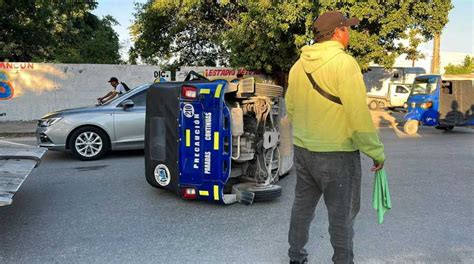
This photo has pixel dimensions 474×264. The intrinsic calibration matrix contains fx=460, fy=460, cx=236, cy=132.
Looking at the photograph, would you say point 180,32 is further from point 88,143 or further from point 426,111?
point 88,143

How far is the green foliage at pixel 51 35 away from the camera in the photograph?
1852 centimetres

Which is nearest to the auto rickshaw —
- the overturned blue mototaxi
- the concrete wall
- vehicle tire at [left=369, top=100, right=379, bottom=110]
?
the overturned blue mototaxi

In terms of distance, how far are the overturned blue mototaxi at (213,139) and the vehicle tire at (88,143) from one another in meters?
3.31

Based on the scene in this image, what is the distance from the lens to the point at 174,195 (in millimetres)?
5992

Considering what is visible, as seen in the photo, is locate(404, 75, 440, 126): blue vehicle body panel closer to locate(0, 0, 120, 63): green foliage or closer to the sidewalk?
the sidewalk

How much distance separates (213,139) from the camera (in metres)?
5.15

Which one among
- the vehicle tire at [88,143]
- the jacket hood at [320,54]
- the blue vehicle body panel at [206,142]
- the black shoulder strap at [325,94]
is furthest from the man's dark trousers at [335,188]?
the vehicle tire at [88,143]

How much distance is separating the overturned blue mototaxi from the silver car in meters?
3.17

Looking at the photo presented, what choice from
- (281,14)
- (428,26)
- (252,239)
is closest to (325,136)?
(252,239)

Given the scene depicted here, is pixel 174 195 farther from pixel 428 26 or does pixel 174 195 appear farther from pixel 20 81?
pixel 428 26

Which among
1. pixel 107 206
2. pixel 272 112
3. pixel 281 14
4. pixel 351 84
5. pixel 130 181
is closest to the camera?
pixel 351 84

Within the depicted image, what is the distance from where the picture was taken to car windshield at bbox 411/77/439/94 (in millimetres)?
14109

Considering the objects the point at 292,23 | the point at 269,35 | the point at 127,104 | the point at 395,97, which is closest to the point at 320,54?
the point at 127,104

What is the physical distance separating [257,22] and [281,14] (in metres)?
1.15
